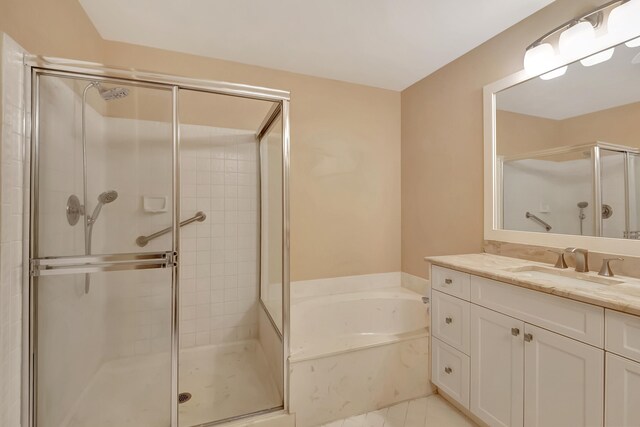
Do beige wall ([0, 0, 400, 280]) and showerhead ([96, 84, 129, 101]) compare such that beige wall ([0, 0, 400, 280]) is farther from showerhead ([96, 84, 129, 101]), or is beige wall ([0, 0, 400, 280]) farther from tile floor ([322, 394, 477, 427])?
tile floor ([322, 394, 477, 427])

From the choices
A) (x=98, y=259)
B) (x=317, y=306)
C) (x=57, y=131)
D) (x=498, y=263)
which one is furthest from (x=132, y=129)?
(x=498, y=263)

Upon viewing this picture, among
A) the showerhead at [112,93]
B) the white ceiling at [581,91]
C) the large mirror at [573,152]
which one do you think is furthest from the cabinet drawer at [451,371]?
the showerhead at [112,93]

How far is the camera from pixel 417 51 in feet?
6.68

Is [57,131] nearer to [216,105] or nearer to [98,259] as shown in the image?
[98,259]

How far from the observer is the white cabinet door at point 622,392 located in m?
0.89

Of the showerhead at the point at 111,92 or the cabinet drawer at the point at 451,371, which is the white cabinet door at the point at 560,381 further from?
the showerhead at the point at 111,92

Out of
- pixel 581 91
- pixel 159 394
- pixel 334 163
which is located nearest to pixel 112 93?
pixel 159 394

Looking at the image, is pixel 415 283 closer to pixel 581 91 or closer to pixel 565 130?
pixel 565 130

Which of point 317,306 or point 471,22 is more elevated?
point 471,22

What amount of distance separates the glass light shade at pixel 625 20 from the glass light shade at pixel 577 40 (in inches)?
2.9

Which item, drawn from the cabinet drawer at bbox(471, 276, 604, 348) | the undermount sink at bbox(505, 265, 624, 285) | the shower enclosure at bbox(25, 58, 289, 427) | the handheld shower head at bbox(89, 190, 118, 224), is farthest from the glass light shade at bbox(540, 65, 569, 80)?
the handheld shower head at bbox(89, 190, 118, 224)

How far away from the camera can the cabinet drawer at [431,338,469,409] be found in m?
1.51

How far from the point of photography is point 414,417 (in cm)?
Result: 166

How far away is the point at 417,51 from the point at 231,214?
74.1 inches
